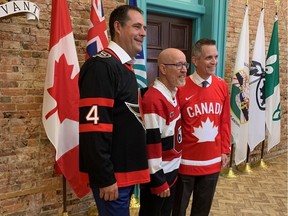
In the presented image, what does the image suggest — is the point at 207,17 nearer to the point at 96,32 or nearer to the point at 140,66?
the point at 140,66

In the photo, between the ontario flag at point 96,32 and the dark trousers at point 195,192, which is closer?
the dark trousers at point 195,192

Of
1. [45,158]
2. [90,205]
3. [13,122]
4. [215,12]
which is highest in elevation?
[215,12]

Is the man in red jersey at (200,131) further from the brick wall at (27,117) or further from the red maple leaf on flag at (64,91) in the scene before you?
the brick wall at (27,117)

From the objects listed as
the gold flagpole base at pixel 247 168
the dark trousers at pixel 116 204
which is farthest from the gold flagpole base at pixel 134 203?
the gold flagpole base at pixel 247 168

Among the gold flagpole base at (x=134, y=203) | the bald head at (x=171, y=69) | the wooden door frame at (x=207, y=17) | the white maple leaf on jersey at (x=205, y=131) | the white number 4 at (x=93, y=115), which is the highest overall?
the wooden door frame at (x=207, y=17)

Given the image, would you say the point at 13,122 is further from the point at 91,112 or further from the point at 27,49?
the point at 91,112

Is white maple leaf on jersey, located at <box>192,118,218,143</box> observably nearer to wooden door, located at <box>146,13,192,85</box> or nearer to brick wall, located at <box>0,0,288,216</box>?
brick wall, located at <box>0,0,288,216</box>

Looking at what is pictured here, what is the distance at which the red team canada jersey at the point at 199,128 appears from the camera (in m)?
2.05

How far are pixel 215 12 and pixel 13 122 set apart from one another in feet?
8.66

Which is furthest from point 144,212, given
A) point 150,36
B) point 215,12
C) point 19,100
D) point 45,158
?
point 215,12

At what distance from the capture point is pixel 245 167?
4.30 m

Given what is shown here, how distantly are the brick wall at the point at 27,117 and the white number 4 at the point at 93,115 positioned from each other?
1.34 m

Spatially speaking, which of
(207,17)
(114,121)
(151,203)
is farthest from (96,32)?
(207,17)

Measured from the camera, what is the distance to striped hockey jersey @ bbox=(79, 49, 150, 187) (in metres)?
1.34
